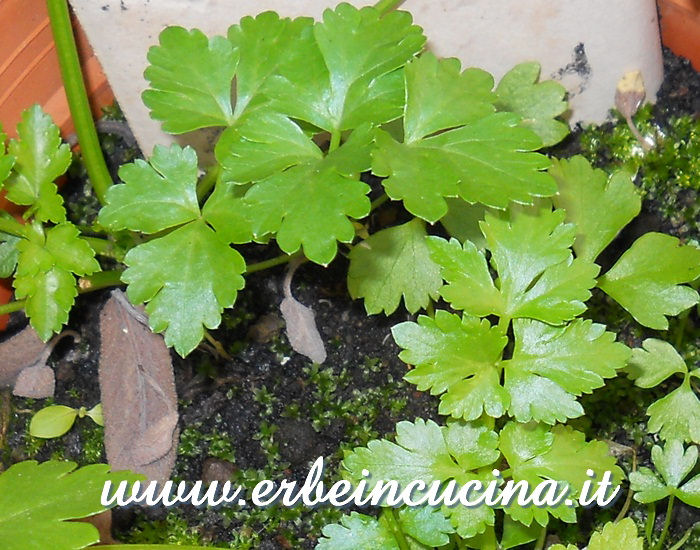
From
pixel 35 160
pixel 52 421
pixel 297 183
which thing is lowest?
pixel 52 421

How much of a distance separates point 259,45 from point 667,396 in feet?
3.18

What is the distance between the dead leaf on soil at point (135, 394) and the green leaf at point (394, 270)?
0.46 metres

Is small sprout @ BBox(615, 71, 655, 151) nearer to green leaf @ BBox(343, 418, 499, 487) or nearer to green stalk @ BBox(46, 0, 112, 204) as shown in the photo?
green leaf @ BBox(343, 418, 499, 487)

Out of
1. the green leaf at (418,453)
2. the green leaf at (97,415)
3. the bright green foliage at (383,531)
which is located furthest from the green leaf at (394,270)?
the green leaf at (97,415)

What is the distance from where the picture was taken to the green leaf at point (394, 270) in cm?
167

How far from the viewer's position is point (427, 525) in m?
1.48

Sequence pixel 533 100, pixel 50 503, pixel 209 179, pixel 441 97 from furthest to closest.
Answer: pixel 533 100 → pixel 209 179 → pixel 441 97 → pixel 50 503

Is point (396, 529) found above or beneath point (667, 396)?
beneath

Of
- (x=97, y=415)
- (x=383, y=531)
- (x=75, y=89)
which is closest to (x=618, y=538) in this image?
(x=383, y=531)

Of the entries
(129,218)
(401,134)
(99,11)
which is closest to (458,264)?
(401,134)

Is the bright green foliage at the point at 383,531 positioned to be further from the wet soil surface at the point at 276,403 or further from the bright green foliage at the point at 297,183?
the bright green foliage at the point at 297,183

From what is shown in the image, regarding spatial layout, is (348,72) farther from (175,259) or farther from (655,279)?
(655,279)

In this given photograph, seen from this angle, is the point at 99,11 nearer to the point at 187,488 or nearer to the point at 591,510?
the point at 187,488

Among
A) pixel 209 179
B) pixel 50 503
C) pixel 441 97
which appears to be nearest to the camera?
pixel 50 503
